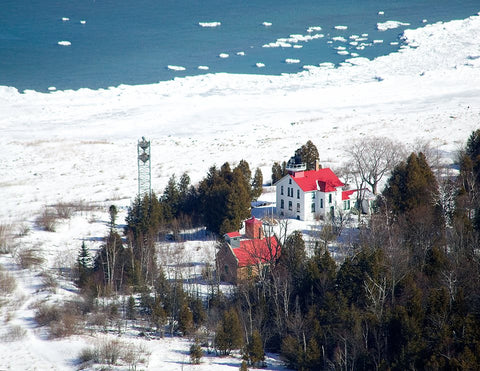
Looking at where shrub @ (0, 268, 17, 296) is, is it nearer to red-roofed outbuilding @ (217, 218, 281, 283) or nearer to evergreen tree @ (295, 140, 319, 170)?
red-roofed outbuilding @ (217, 218, 281, 283)

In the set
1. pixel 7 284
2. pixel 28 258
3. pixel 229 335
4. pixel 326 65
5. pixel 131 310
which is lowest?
pixel 229 335

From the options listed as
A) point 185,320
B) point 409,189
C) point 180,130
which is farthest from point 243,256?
point 180,130

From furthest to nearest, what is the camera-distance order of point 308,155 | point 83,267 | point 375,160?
1. point 308,155
2. point 375,160
3. point 83,267

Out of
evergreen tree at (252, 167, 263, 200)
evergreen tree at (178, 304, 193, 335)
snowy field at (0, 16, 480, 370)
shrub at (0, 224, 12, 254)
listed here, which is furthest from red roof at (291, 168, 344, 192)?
shrub at (0, 224, 12, 254)

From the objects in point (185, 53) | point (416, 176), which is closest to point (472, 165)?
point (416, 176)

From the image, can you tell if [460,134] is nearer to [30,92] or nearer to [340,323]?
[340,323]

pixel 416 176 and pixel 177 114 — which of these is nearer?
pixel 416 176

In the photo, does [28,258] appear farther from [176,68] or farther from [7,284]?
[176,68]
